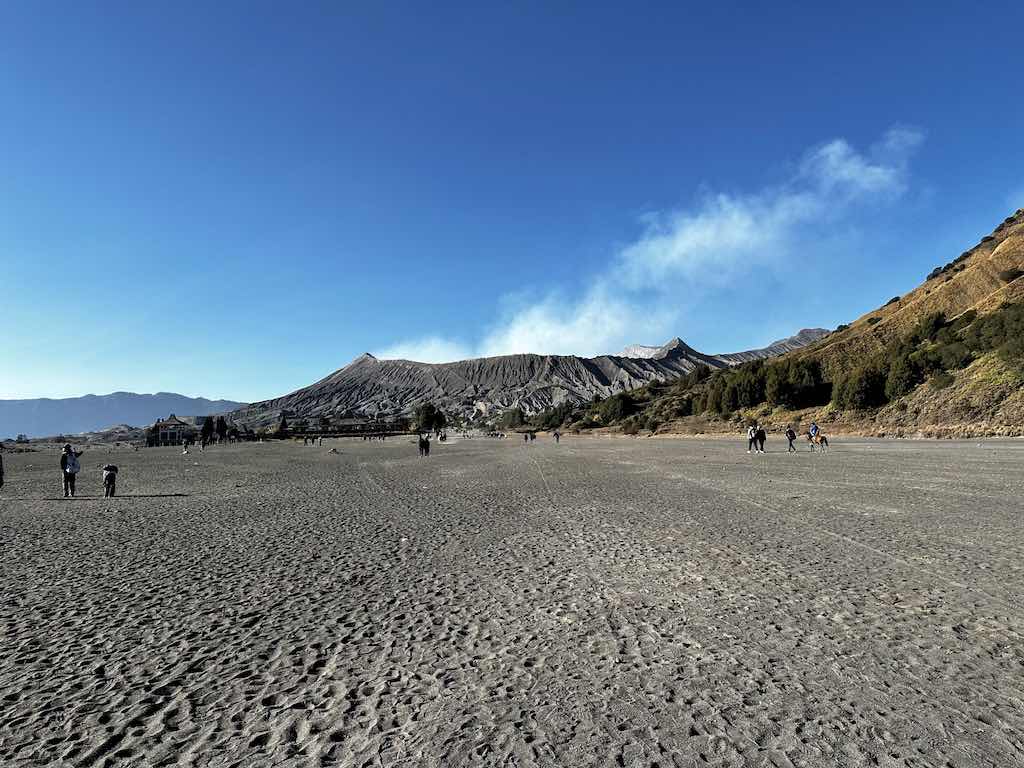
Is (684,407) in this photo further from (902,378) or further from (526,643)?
(526,643)

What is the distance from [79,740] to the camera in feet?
12.5

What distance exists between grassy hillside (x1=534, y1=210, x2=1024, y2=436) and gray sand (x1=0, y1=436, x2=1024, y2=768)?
42.6 meters

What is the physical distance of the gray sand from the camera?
3.72 metres

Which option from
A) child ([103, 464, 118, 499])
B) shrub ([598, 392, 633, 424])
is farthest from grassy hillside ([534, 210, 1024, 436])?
child ([103, 464, 118, 499])

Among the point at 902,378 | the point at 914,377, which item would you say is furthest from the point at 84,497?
the point at 914,377

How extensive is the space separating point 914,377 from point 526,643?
6379cm

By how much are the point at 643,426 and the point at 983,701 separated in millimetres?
85224

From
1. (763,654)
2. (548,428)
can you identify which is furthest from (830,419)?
(548,428)

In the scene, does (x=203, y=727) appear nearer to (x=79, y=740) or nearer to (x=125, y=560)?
(x=79, y=740)

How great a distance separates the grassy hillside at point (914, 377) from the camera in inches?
1759

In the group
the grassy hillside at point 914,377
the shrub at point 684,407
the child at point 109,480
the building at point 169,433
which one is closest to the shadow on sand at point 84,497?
the child at point 109,480

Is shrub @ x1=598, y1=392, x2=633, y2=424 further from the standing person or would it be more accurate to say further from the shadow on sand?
the standing person

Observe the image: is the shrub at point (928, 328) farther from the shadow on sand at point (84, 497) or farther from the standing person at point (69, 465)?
the standing person at point (69, 465)

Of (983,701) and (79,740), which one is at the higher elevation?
(79,740)
